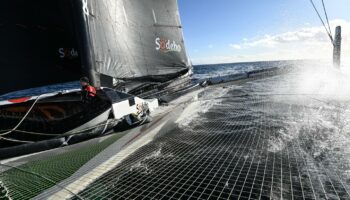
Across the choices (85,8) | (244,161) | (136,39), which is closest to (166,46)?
(136,39)

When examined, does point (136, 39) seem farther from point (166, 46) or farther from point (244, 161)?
point (244, 161)

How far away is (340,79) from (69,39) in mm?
10103

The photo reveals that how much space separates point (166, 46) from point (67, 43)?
403 centimetres

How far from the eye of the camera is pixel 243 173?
352cm

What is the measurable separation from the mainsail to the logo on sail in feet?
4.92

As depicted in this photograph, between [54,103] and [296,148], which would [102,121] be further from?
[296,148]

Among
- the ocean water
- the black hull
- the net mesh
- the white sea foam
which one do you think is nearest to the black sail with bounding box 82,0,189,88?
the black hull

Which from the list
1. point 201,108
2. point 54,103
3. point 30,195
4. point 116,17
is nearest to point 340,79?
point 201,108

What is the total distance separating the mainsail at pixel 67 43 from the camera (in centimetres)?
760

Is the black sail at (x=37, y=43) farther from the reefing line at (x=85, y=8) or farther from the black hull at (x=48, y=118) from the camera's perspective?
the black hull at (x=48, y=118)

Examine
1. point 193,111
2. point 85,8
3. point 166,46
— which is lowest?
point 193,111

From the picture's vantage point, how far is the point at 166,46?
11.6 m

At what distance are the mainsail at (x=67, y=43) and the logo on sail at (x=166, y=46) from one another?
59.0 inches

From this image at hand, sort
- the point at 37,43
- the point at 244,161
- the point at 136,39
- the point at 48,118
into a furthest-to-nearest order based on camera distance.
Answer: the point at 136,39 < the point at 37,43 < the point at 48,118 < the point at 244,161
